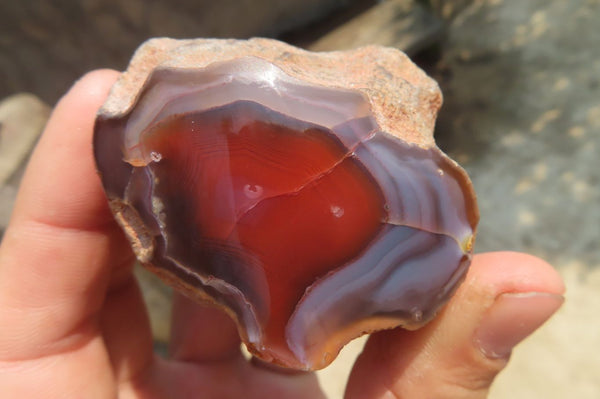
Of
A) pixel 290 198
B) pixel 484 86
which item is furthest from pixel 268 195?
pixel 484 86

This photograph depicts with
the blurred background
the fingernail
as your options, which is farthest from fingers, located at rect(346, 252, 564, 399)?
the blurred background

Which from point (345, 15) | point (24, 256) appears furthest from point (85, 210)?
point (345, 15)

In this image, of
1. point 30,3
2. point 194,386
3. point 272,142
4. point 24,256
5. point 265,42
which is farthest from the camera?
point 30,3

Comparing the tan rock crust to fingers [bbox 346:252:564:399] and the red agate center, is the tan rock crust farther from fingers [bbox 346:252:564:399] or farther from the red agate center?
fingers [bbox 346:252:564:399]

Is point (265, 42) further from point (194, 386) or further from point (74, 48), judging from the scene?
point (74, 48)

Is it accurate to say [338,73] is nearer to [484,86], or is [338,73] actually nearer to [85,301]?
[85,301]

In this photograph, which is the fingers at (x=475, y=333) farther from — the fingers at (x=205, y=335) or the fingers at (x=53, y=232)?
the fingers at (x=53, y=232)

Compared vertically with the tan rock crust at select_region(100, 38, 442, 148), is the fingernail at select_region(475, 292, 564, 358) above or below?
below

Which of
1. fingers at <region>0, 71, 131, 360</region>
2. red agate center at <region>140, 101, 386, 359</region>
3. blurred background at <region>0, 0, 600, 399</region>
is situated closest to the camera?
red agate center at <region>140, 101, 386, 359</region>

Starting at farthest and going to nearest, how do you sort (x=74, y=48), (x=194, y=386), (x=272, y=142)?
(x=74, y=48) < (x=194, y=386) < (x=272, y=142)
